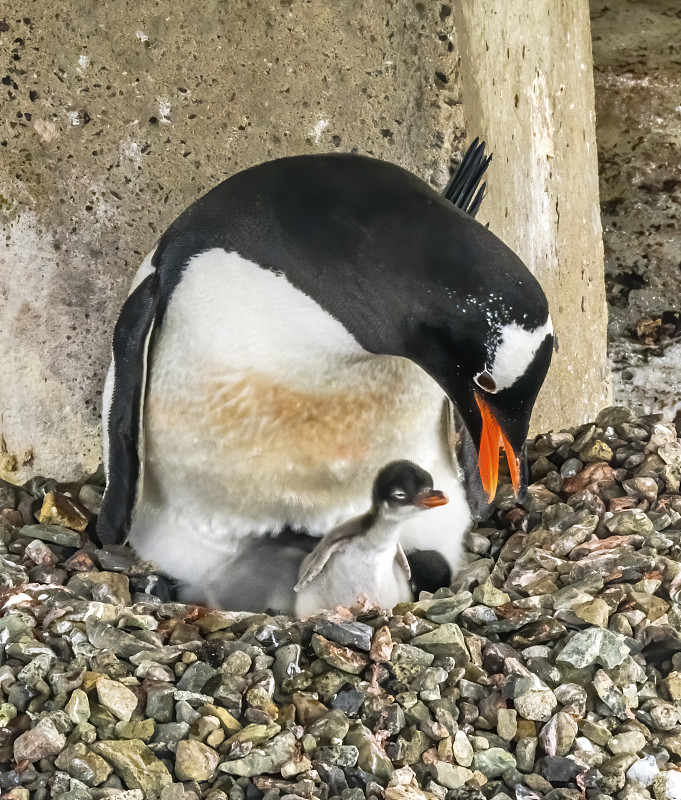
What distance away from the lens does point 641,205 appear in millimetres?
3604

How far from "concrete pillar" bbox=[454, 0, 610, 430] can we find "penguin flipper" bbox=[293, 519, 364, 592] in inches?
26.1

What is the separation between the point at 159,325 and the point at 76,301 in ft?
1.03

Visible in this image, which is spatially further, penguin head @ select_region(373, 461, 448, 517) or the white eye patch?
penguin head @ select_region(373, 461, 448, 517)

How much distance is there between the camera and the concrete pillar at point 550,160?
6.09 feet

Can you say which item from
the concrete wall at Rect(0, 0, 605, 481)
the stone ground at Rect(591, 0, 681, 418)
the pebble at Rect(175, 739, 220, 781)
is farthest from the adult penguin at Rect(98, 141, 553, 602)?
the stone ground at Rect(591, 0, 681, 418)

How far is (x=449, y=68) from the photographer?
1729mm

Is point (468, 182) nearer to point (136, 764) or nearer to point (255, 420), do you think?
point (255, 420)

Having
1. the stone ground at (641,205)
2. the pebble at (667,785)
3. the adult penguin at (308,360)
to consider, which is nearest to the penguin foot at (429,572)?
the adult penguin at (308,360)

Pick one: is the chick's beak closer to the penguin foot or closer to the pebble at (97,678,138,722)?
the penguin foot

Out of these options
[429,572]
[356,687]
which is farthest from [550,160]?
[356,687]

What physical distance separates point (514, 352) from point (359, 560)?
43cm

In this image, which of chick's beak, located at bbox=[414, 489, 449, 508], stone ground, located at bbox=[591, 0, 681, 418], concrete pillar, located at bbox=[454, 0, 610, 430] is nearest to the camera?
chick's beak, located at bbox=[414, 489, 449, 508]

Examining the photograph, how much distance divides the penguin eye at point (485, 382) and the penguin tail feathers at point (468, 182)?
52 centimetres

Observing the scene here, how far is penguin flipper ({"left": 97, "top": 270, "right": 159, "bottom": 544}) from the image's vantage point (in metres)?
1.45
